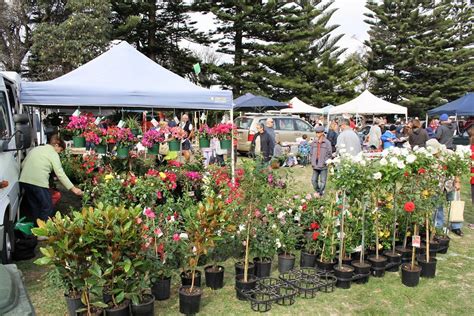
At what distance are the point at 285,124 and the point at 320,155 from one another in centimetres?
→ 713

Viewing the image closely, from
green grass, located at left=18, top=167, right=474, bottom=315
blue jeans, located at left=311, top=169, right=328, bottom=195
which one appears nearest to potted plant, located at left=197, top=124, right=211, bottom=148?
blue jeans, located at left=311, top=169, right=328, bottom=195

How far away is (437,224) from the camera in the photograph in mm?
6254

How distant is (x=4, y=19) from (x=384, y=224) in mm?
22330

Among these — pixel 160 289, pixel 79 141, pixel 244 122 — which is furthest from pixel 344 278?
pixel 244 122

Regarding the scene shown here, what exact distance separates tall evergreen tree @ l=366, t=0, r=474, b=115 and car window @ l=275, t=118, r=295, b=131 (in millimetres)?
19130

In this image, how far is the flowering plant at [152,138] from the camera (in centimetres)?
616

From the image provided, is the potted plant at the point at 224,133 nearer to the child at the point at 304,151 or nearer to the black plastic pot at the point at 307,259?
the black plastic pot at the point at 307,259

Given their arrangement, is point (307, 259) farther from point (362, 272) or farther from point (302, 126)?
point (302, 126)

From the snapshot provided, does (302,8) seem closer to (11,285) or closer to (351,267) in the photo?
(351,267)

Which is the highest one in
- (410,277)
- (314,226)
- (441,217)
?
(314,226)

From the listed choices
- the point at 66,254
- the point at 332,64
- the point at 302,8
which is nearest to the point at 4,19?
the point at 302,8

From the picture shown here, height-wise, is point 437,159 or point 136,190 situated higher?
point 437,159

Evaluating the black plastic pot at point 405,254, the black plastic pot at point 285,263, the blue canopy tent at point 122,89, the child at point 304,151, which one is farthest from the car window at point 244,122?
the black plastic pot at point 285,263

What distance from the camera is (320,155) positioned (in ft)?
26.0
